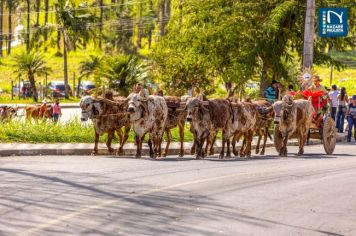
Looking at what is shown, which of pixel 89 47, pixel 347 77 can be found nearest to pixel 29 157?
pixel 347 77

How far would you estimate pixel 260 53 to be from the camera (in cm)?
3806

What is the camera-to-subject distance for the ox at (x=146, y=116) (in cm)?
2255

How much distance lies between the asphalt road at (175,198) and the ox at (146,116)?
7.10 feet

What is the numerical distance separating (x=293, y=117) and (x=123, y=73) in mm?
16553

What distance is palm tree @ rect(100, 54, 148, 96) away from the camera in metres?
39.7

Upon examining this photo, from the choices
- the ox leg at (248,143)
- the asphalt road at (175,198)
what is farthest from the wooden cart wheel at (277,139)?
the asphalt road at (175,198)

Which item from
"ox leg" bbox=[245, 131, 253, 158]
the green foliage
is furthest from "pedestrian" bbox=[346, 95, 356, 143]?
"ox leg" bbox=[245, 131, 253, 158]

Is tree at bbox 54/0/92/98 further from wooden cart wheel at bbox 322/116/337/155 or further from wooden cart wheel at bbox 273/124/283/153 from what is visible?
wooden cart wheel at bbox 273/124/283/153

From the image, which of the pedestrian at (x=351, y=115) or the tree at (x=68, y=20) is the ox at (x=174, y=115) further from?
the tree at (x=68, y=20)

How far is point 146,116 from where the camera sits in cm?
2273

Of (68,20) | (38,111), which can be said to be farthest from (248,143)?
(68,20)

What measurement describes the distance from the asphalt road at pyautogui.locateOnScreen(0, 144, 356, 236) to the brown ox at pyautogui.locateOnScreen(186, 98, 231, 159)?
195 centimetres

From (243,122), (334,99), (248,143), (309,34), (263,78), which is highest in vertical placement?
(309,34)

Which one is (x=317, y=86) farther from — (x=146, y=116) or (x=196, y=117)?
(x=146, y=116)
